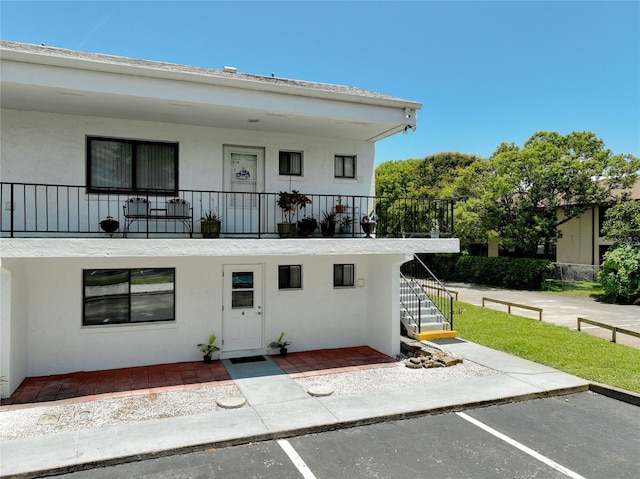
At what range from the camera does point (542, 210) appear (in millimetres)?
28234

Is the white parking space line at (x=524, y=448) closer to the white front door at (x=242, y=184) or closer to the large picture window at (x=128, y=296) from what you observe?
the white front door at (x=242, y=184)

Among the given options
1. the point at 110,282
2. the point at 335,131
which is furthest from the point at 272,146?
the point at 110,282

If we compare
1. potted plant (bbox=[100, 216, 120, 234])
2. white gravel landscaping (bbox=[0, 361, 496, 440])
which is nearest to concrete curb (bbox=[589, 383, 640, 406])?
white gravel landscaping (bbox=[0, 361, 496, 440])

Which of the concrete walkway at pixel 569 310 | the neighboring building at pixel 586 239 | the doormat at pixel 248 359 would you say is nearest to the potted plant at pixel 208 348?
the doormat at pixel 248 359

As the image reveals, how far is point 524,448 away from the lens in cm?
613

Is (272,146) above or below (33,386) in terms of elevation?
above

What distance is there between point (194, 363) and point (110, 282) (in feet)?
8.99

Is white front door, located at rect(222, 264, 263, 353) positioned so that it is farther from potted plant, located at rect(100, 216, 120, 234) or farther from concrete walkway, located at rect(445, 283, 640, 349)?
concrete walkway, located at rect(445, 283, 640, 349)

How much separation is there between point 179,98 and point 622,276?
75.3 ft

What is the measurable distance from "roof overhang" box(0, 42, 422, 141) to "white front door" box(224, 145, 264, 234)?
2.26 feet

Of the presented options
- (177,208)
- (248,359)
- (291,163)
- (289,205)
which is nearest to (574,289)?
(291,163)

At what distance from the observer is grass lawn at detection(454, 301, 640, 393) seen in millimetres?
9320

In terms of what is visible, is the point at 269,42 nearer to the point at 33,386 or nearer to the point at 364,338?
the point at 364,338

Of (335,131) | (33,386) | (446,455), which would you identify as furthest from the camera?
(335,131)
